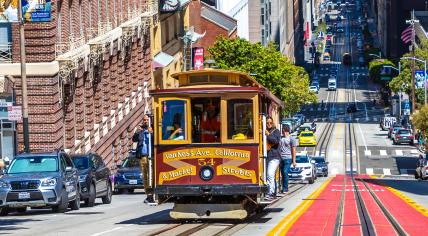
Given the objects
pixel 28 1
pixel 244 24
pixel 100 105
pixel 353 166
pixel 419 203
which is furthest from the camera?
pixel 244 24

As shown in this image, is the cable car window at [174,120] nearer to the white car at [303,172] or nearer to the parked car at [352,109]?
the white car at [303,172]

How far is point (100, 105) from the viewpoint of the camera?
60594 millimetres

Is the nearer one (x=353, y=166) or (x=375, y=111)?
(x=353, y=166)

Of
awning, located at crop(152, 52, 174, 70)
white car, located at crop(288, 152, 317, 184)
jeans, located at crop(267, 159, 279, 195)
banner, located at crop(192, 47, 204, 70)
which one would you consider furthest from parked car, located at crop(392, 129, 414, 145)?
jeans, located at crop(267, 159, 279, 195)

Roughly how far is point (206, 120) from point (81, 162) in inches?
485

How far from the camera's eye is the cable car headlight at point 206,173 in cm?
2519

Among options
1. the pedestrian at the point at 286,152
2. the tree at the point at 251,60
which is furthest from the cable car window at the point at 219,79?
the tree at the point at 251,60

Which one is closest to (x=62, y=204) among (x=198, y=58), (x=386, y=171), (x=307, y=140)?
(x=386, y=171)

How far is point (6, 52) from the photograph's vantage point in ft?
165

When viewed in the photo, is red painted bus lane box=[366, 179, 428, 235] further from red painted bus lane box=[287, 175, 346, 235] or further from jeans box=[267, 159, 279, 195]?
jeans box=[267, 159, 279, 195]

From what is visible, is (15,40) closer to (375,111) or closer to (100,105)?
(100,105)

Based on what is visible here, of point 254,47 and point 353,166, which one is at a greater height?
point 254,47

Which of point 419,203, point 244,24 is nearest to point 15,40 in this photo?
point 419,203

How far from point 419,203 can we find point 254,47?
68.4 meters
